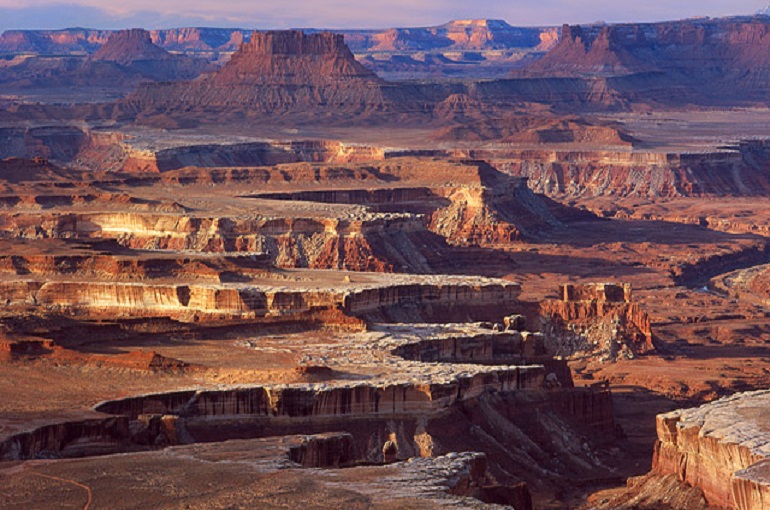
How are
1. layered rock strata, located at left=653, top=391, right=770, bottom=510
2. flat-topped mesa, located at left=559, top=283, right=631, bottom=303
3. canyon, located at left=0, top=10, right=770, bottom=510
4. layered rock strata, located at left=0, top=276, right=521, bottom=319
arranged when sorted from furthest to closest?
flat-topped mesa, located at left=559, top=283, right=631, bottom=303, layered rock strata, located at left=0, top=276, right=521, bottom=319, layered rock strata, located at left=653, top=391, right=770, bottom=510, canyon, located at left=0, top=10, right=770, bottom=510

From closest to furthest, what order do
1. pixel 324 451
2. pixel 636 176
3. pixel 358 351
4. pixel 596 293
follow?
1. pixel 324 451
2. pixel 358 351
3. pixel 596 293
4. pixel 636 176

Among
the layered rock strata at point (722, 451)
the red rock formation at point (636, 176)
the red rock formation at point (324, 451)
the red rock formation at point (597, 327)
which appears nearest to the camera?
the layered rock strata at point (722, 451)

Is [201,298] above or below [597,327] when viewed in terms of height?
above

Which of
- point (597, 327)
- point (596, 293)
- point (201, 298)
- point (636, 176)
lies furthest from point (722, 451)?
point (636, 176)

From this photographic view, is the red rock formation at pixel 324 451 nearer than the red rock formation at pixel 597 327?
Yes

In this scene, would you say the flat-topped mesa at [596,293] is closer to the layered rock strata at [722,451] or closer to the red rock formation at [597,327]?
the red rock formation at [597,327]

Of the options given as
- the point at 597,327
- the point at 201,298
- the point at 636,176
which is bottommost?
the point at 597,327

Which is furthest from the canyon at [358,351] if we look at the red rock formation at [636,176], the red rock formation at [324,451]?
the red rock formation at [636,176]

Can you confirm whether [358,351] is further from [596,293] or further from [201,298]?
[596,293]

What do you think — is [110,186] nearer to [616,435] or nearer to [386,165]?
[386,165]

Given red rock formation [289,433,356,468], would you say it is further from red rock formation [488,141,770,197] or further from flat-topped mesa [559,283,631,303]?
red rock formation [488,141,770,197]

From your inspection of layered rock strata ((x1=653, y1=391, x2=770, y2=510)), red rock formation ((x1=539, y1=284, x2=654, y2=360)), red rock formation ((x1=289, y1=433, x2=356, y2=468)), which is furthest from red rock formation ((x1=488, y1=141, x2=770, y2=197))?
red rock formation ((x1=289, y1=433, x2=356, y2=468))
